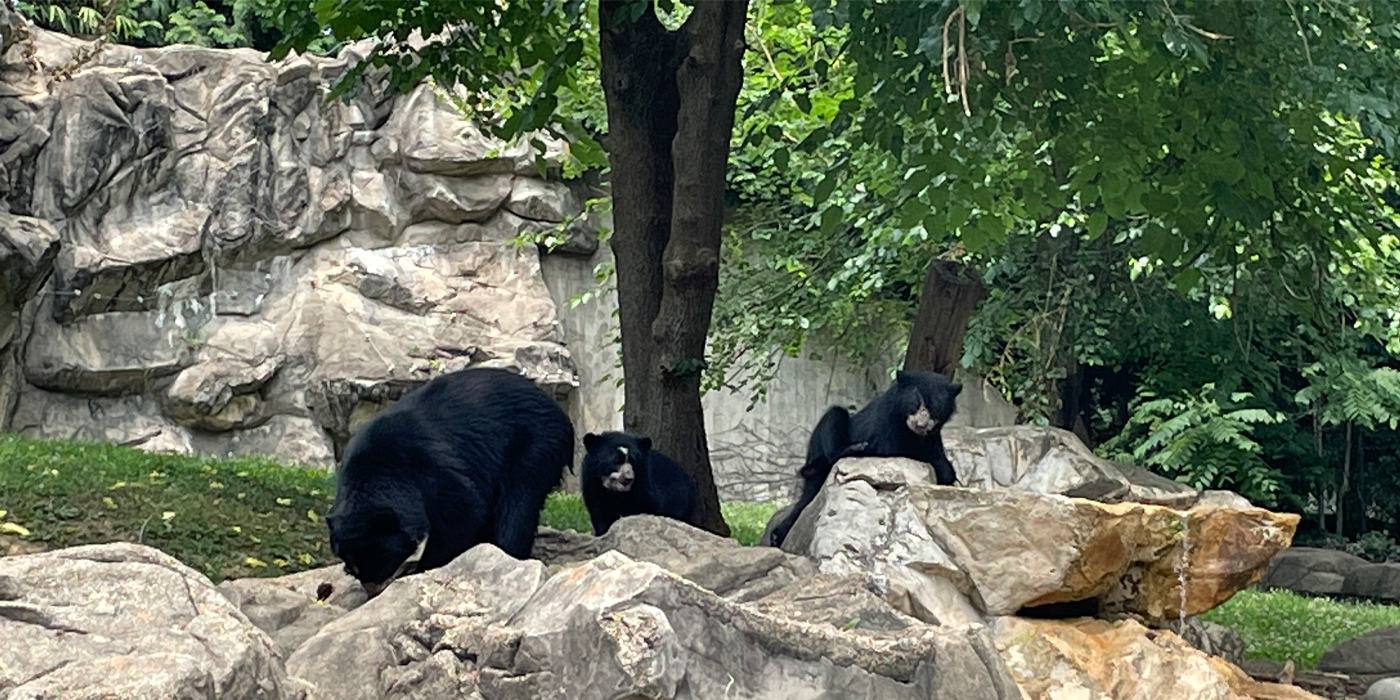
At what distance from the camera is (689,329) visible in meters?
7.65

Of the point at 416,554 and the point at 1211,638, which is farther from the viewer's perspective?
the point at 1211,638

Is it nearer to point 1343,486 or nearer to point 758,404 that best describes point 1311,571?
point 1343,486

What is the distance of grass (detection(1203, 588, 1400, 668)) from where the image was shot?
8.72 metres

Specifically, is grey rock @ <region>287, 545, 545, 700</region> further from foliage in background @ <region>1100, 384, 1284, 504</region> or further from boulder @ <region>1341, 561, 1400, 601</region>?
boulder @ <region>1341, 561, 1400, 601</region>

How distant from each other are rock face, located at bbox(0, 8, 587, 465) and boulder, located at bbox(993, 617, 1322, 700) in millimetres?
10070

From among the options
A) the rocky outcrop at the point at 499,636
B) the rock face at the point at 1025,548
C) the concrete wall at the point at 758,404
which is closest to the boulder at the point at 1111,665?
the rocky outcrop at the point at 499,636

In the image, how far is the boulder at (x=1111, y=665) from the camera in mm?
5188

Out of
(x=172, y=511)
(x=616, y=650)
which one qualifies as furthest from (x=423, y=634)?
(x=172, y=511)

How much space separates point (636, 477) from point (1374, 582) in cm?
1117

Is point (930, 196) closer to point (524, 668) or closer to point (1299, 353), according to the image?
point (524, 668)

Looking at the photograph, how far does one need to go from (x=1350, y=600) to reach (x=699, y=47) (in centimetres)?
1078

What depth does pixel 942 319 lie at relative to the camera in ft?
31.1

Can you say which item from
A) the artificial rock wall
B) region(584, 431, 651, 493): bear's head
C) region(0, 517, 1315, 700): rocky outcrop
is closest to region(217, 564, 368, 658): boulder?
region(0, 517, 1315, 700): rocky outcrop

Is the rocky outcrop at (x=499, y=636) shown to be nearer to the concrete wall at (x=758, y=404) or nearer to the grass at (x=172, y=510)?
the grass at (x=172, y=510)
